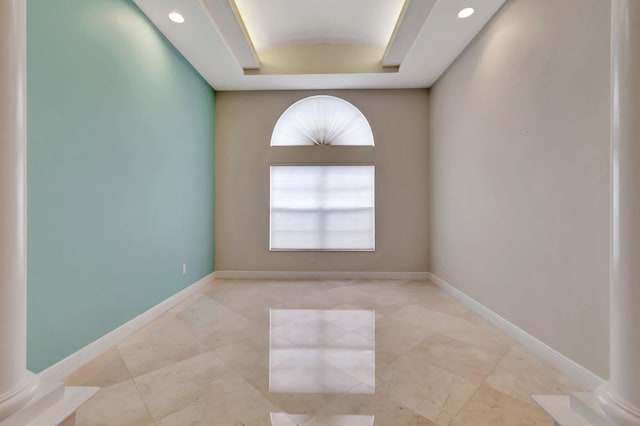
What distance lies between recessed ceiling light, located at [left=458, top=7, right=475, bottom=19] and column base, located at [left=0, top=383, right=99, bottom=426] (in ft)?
13.6

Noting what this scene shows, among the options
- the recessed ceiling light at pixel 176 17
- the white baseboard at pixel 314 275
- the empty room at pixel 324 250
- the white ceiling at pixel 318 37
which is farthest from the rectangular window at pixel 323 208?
the recessed ceiling light at pixel 176 17

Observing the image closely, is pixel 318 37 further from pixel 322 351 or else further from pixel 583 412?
pixel 583 412

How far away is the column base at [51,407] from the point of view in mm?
1051

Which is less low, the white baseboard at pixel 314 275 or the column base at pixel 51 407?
the column base at pixel 51 407

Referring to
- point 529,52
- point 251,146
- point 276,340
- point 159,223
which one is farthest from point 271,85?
point 276,340

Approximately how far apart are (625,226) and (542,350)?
1704 mm

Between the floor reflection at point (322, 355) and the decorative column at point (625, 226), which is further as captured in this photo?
the floor reflection at point (322, 355)

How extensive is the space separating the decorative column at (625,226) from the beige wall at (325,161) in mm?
3681

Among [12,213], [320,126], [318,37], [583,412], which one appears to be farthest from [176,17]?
[583,412]

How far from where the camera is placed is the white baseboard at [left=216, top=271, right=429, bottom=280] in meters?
4.76

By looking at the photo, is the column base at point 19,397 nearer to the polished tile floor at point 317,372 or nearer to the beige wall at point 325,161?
the polished tile floor at point 317,372

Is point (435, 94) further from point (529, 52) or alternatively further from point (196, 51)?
point (196, 51)

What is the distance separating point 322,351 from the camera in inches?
91.1

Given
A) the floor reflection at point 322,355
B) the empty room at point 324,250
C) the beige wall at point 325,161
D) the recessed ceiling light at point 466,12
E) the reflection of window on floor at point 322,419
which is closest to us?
the empty room at point 324,250
